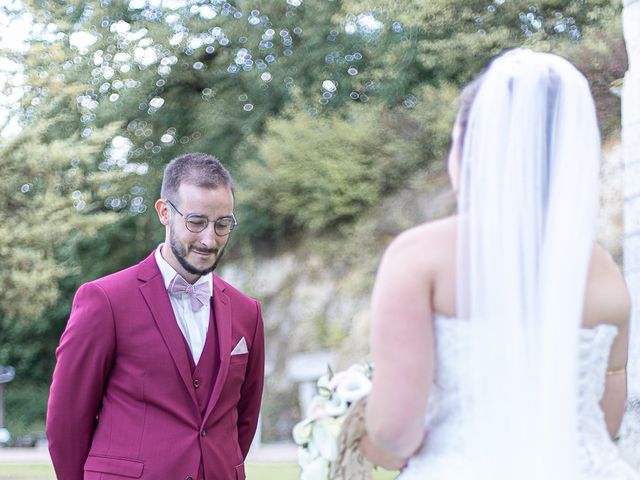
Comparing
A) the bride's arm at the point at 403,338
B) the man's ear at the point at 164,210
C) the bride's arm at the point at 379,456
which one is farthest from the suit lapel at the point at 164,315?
the bride's arm at the point at 403,338

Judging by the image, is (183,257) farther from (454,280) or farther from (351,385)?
(454,280)

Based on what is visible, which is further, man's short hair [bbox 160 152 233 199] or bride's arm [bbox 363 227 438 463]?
man's short hair [bbox 160 152 233 199]

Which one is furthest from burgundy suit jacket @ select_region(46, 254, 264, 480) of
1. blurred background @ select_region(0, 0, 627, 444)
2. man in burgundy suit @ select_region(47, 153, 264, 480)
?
blurred background @ select_region(0, 0, 627, 444)

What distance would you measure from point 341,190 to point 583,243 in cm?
1272

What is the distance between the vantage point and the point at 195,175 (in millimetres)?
3004

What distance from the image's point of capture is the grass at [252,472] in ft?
27.7

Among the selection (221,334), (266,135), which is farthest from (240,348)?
(266,135)

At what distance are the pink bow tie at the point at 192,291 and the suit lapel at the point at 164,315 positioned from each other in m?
0.04

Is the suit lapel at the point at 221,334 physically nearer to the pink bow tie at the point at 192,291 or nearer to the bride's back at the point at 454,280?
the pink bow tie at the point at 192,291

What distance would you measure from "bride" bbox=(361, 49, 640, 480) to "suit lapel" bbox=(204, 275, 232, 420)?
3.77 ft

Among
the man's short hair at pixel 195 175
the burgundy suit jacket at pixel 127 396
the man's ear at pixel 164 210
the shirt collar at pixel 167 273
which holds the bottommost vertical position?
the burgundy suit jacket at pixel 127 396

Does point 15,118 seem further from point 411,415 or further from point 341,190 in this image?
point 411,415

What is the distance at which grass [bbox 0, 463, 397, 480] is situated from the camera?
845 centimetres

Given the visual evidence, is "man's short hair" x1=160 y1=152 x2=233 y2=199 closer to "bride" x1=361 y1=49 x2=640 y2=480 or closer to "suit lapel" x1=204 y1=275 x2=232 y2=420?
"suit lapel" x1=204 y1=275 x2=232 y2=420
